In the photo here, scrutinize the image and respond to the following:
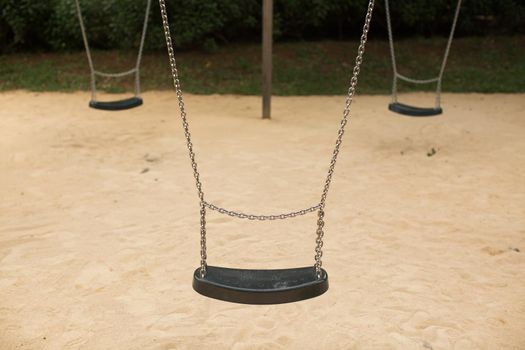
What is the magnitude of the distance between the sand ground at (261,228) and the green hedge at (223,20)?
102 inches

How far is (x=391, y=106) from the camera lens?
5477 mm

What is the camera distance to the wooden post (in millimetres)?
6418

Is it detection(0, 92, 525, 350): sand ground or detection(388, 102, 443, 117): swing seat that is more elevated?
detection(388, 102, 443, 117): swing seat

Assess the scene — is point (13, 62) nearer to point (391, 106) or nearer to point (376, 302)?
point (391, 106)

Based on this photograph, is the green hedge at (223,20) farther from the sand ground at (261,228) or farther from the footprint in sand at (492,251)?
the footprint in sand at (492,251)

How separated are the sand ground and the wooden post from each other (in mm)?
237

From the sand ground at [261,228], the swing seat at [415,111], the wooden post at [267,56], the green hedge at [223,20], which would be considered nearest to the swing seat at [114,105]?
the sand ground at [261,228]

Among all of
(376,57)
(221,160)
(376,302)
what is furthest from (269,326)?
(376,57)

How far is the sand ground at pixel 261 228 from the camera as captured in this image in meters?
2.96

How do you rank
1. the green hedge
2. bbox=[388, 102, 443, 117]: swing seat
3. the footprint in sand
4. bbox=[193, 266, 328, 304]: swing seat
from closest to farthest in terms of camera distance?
1. bbox=[193, 266, 328, 304]: swing seat
2. the footprint in sand
3. bbox=[388, 102, 443, 117]: swing seat
4. the green hedge

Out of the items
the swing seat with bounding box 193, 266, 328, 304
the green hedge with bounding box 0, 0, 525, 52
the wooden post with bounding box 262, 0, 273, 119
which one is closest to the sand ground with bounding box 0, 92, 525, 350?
the wooden post with bounding box 262, 0, 273, 119

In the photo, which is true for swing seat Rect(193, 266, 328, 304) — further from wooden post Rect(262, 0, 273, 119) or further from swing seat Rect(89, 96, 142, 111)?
wooden post Rect(262, 0, 273, 119)

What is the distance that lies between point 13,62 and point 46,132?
4.19 m

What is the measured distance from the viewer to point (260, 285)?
99.7 inches
